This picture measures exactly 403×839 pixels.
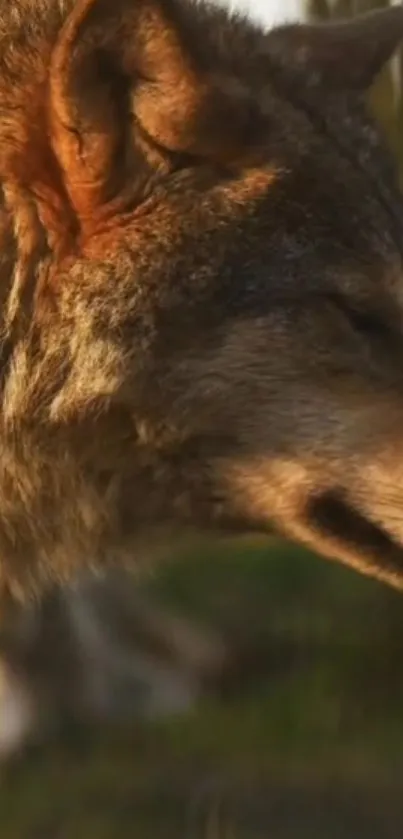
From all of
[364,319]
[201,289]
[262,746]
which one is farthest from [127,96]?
[262,746]

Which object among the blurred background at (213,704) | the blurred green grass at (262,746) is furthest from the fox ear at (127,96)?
the blurred green grass at (262,746)

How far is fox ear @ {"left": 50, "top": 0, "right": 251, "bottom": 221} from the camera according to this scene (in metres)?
1.23

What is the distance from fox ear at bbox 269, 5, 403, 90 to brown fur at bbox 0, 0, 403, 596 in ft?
0.20

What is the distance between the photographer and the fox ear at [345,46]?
152 cm

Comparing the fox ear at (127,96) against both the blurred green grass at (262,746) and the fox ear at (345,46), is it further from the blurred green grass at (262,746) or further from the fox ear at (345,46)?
the blurred green grass at (262,746)

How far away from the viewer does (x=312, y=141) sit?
1412 mm

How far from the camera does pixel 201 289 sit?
1.34 m

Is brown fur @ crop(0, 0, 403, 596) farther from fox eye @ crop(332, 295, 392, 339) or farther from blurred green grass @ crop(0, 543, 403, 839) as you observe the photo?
blurred green grass @ crop(0, 543, 403, 839)

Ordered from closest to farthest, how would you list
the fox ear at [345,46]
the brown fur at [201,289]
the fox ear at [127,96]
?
the fox ear at [127,96]
the brown fur at [201,289]
the fox ear at [345,46]

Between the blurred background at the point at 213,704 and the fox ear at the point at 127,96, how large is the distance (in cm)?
81

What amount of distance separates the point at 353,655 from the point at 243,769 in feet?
1.98

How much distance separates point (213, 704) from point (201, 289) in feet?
5.71

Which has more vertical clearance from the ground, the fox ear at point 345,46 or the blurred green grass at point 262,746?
the fox ear at point 345,46

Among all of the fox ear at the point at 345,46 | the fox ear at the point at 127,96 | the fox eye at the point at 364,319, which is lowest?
the fox eye at the point at 364,319
